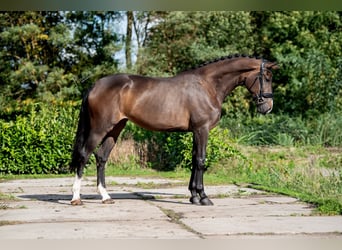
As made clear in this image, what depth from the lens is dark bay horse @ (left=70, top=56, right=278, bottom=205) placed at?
6773mm

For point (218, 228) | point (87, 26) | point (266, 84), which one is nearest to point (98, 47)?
point (87, 26)

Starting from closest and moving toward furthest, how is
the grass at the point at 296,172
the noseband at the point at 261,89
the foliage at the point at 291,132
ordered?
the noseband at the point at 261,89 < the grass at the point at 296,172 < the foliage at the point at 291,132

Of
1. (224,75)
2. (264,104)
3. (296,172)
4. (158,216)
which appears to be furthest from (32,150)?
(158,216)

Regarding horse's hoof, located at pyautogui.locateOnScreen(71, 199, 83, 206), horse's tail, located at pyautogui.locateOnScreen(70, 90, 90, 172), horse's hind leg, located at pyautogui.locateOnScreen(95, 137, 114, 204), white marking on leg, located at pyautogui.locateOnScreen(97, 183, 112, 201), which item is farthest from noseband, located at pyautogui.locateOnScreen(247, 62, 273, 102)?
horse's hoof, located at pyautogui.locateOnScreen(71, 199, 83, 206)

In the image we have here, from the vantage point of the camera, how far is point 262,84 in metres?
6.96

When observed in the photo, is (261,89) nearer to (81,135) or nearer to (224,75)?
(224,75)

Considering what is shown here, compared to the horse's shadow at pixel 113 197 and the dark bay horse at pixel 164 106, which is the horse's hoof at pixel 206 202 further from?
the horse's shadow at pixel 113 197

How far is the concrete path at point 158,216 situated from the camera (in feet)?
15.0

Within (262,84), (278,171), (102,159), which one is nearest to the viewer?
(262,84)

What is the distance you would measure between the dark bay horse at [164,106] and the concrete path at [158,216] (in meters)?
0.45

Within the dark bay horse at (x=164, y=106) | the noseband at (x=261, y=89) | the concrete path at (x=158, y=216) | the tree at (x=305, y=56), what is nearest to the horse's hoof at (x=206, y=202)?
the dark bay horse at (x=164, y=106)

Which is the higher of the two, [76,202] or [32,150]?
[32,150]

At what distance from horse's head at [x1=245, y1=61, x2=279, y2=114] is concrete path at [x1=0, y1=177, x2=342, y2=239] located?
128 centimetres

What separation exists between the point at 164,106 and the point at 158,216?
1703mm
